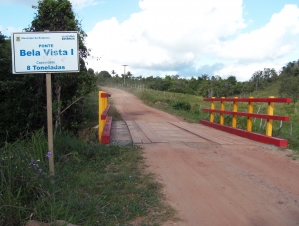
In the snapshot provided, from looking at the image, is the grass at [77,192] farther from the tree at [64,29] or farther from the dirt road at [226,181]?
the tree at [64,29]

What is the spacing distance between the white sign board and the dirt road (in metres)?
2.35

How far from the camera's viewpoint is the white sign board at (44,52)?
195 inches

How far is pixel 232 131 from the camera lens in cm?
1023

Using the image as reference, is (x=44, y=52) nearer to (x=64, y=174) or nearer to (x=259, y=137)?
(x=64, y=174)

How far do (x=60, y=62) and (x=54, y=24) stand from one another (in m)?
5.93

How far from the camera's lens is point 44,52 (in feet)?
16.5

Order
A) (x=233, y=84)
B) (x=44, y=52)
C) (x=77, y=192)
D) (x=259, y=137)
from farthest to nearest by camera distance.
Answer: (x=233, y=84) < (x=259, y=137) < (x=44, y=52) < (x=77, y=192)

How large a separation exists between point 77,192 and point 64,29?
22.0 feet

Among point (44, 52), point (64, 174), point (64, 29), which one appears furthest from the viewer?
point (64, 29)

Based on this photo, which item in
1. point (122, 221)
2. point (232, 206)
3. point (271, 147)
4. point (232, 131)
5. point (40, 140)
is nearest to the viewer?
point (122, 221)

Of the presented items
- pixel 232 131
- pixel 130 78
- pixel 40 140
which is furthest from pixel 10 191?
pixel 130 78

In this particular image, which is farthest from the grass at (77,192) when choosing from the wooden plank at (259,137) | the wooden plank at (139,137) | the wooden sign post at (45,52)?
the wooden plank at (259,137)

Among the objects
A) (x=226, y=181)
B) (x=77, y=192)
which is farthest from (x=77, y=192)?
(x=226, y=181)

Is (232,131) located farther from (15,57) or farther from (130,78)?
(130,78)
